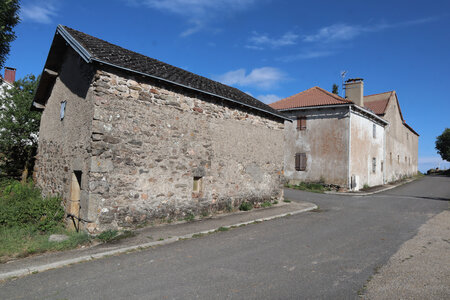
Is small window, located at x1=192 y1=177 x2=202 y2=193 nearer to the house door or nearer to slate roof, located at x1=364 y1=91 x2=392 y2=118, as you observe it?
the house door

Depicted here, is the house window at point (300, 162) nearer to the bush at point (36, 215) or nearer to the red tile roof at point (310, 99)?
the red tile roof at point (310, 99)

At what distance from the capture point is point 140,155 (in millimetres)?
7941

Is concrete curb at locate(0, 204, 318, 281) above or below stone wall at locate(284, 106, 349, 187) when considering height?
below

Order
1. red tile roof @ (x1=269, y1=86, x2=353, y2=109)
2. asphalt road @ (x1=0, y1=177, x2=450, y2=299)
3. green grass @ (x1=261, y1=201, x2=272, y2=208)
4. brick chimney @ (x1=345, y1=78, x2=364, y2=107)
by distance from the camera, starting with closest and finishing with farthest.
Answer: asphalt road @ (x1=0, y1=177, x2=450, y2=299), green grass @ (x1=261, y1=201, x2=272, y2=208), red tile roof @ (x1=269, y1=86, x2=353, y2=109), brick chimney @ (x1=345, y1=78, x2=364, y2=107)

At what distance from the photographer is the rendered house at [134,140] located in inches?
288

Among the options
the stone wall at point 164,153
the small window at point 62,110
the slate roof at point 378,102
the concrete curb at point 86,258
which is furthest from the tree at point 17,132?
the slate roof at point 378,102

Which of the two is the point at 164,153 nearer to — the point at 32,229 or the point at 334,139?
the point at 32,229

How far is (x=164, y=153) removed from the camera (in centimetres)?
852

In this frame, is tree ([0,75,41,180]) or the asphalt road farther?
tree ([0,75,41,180])

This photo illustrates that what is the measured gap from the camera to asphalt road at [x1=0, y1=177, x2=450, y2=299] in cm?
420

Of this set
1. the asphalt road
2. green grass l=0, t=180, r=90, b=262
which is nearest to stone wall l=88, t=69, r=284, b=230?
green grass l=0, t=180, r=90, b=262

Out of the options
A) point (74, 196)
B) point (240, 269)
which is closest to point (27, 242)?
point (74, 196)

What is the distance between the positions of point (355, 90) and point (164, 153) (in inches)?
756

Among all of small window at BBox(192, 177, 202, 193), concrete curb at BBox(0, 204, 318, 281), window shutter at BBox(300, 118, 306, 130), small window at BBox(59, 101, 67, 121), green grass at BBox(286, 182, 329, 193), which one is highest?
window shutter at BBox(300, 118, 306, 130)
